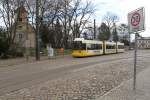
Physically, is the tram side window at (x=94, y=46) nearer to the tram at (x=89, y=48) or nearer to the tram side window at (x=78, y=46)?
the tram at (x=89, y=48)

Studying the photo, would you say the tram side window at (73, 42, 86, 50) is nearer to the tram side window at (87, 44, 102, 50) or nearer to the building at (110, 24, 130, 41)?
the tram side window at (87, 44, 102, 50)

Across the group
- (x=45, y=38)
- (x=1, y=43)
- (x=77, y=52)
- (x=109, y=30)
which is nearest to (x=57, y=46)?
(x=45, y=38)

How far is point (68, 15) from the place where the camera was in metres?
73.2

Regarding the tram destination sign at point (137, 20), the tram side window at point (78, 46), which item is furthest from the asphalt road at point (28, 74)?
the tram side window at point (78, 46)

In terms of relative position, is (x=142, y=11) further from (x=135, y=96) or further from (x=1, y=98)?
(x=1, y=98)

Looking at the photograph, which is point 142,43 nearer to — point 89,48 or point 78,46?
point 78,46

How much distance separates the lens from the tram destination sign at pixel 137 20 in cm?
1057

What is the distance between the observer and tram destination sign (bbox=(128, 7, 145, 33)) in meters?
10.6

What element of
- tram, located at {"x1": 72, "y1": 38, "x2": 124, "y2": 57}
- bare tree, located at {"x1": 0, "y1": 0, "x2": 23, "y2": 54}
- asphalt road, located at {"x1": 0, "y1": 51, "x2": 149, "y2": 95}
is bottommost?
asphalt road, located at {"x1": 0, "y1": 51, "x2": 149, "y2": 95}

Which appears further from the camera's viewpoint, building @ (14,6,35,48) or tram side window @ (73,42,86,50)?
tram side window @ (73,42,86,50)

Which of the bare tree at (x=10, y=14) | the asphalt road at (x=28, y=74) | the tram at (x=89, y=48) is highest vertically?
the bare tree at (x=10, y=14)

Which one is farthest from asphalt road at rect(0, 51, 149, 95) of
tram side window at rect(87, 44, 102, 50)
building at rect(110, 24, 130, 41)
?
building at rect(110, 24, 130, 41)

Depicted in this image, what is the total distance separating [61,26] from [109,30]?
51.6 meters

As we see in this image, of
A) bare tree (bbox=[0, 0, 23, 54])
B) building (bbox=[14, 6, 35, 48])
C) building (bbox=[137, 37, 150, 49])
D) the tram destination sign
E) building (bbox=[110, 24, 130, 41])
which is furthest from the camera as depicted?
building (bbox=[110, 24, 130, 41])
